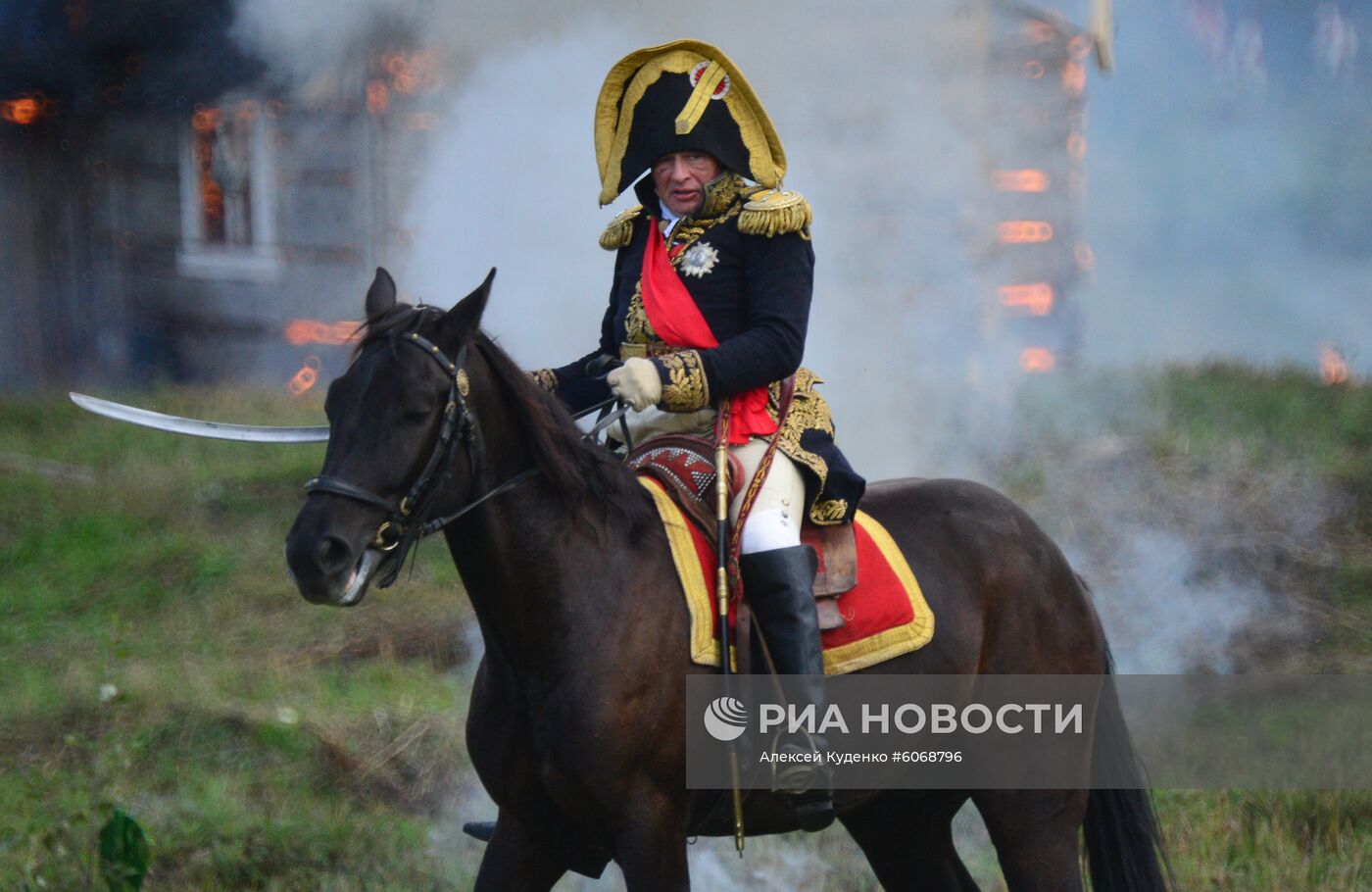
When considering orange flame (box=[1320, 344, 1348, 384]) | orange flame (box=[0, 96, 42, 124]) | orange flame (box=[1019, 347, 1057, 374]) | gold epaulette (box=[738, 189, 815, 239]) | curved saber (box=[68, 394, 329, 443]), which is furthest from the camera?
orange flame (box=[0, 96, 42, 124])

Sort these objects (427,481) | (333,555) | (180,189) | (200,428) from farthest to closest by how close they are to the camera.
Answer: (180,189) < (200,428) < (427,481) < (333,555)

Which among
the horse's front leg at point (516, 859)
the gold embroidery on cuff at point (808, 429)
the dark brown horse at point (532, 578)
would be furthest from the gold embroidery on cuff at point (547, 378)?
the horse's front leg at point (516, 859)

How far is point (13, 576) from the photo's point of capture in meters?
7.46

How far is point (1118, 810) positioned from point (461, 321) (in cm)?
259

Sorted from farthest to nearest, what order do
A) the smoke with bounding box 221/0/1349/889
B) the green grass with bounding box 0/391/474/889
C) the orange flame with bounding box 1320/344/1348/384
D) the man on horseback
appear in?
the orange flame with bounding box 1320/344/1348/384, the smoke with bounding box 221/0/1349/889, the green grass with bounding box 0/391/474/889, the man on horseback

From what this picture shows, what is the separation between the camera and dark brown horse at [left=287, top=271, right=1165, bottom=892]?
3406 mm

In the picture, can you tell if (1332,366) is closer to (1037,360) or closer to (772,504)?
(1037,360)

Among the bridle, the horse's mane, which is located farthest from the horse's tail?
the bridle

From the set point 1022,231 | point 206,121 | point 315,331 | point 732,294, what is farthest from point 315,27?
point 732,294

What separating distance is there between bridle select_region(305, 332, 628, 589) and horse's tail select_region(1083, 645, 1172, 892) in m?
2.17

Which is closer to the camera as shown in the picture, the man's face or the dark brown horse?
the dark brown horse

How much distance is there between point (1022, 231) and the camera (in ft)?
29.2

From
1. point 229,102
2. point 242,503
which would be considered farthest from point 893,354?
point 229,102

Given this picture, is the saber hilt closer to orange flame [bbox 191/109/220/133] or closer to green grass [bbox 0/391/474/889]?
green grass [bbox 0/391/474/889]
